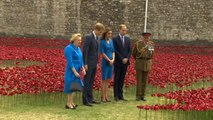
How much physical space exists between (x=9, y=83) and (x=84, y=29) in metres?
18.7

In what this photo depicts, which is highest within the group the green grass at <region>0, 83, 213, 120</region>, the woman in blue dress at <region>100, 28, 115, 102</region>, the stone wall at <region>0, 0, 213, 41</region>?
the stone wall at <region>0, 0, 213, 41</region>

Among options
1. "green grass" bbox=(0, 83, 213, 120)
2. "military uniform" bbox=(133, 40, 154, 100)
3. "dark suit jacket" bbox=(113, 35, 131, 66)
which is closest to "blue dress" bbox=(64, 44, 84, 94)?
"green grass" bbox=(0, 83, 213, 120)

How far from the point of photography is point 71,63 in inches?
342

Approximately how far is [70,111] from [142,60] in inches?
99.6

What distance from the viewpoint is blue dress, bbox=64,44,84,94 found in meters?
8.69

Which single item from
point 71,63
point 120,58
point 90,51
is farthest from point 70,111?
point 120,58

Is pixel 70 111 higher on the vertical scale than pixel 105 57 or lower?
lower

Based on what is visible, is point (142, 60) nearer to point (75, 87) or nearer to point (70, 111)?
point (75, 87)

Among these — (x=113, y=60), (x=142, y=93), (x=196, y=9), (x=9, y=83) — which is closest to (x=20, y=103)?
(x=9, y=83)

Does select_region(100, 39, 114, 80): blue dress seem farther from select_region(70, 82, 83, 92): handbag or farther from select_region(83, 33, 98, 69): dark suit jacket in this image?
select_region(70, 82, 83, 92): handbag

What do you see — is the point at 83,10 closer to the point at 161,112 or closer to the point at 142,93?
the point at 142,93

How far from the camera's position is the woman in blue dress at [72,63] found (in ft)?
28.5

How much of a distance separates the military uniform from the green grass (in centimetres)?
37

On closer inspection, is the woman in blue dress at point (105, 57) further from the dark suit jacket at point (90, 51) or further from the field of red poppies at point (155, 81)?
the field of red poppies at point (155, 81)
